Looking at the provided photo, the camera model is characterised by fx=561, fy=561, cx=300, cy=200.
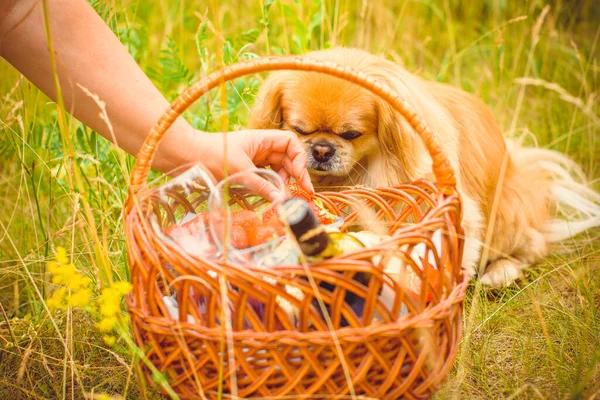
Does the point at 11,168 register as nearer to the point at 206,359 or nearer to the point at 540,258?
the point at 206,359

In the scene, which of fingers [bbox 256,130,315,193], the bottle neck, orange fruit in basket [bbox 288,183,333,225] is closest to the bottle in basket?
the bottle neck

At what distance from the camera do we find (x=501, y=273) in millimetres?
1906

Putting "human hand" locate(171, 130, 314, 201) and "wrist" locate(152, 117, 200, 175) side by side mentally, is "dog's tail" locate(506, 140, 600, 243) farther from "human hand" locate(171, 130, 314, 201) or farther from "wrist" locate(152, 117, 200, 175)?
"wrist" locate(152, 117, 200, 175)

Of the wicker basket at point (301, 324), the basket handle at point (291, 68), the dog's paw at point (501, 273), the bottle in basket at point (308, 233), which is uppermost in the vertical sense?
the basket handle at point (291, 68)

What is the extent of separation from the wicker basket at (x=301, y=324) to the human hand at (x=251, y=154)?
22cm

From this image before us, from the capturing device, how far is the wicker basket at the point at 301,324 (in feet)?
3.04

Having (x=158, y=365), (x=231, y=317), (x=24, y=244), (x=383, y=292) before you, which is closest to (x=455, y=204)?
(x=383, y=292)

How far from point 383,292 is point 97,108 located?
772 mm

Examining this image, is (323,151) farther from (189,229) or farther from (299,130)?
(189,229)

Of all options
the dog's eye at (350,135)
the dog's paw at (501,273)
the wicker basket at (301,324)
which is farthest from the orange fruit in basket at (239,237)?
the dog's paw at (501,273)

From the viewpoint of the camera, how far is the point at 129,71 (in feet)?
4.12

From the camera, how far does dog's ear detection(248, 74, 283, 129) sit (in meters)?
1.84

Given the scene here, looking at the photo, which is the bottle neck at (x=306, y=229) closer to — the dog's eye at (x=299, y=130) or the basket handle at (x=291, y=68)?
the basket handle at (x=291, y=68)

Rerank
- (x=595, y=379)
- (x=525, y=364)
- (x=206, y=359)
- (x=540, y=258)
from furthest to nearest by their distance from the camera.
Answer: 1. (x=540, y=258)
2. (x=525, y=364)
3. (x=595, y=379)
4. (x=206, y=359)
